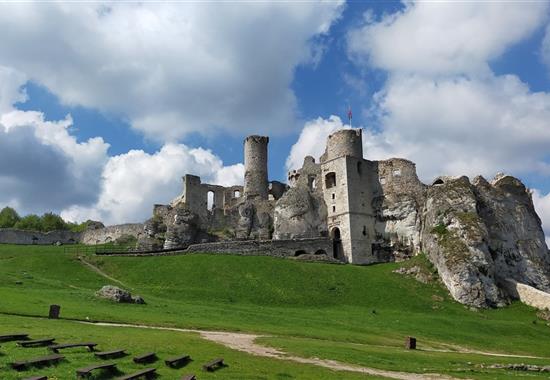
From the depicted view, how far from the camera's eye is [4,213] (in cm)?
11562

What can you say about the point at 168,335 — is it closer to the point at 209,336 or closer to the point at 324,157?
the point at 209,336

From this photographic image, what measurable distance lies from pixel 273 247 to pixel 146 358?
5194 cm

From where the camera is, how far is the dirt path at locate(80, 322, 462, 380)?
21156mm

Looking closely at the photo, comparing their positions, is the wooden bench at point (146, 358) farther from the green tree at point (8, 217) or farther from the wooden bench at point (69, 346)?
the green tree at point (8, 217)

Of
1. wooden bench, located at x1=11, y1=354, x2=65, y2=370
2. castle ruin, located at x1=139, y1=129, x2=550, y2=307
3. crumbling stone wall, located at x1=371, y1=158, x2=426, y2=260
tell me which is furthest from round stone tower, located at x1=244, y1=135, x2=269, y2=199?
wooden bench, located at x1=11, y1=354, x2=65, y2=370

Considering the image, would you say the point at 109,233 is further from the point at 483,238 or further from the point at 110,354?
the point at 110,354

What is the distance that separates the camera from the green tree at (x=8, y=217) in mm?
112938

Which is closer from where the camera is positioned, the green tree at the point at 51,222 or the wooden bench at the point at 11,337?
the wooden bench at the point at 11,337

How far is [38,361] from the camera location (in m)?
15.5

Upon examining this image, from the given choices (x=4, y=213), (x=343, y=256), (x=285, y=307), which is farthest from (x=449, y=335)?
(x=4, y=213)

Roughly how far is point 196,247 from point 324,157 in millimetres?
29796

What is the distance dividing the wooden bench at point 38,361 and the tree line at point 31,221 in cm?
9890

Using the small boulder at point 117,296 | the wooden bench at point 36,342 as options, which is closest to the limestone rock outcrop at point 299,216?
the small boulder at point 117,296

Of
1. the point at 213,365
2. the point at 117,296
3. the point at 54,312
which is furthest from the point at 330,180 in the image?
the point at 213,365
